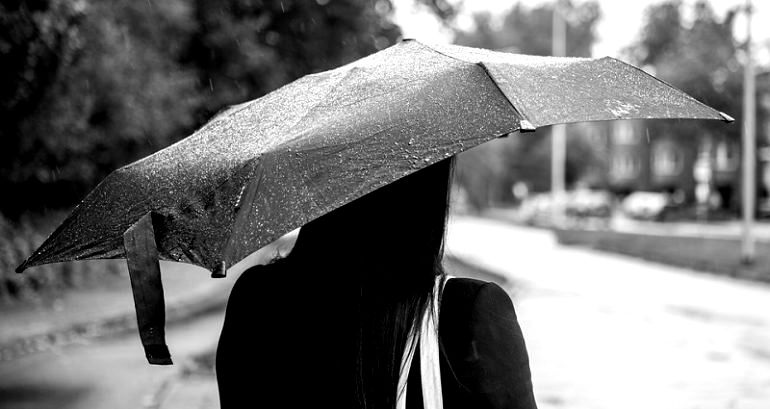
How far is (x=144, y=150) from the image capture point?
19984 mm

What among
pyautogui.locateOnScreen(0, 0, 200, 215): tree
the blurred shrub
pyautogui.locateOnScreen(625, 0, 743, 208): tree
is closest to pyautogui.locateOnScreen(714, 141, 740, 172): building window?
pyautogui.locateOnScreen(625, 0, 743, 208): tree

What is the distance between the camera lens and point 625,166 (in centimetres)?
7262

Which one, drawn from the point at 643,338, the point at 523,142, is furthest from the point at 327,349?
the point at 523,142

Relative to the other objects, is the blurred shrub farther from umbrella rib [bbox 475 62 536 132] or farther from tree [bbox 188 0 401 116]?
umbrella rib [bbox 475 62 536 132]

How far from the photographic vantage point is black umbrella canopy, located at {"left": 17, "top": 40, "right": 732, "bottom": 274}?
1.83 m

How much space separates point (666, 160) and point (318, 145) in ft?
234

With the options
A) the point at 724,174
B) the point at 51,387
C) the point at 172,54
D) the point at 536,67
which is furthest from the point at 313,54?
the point at 724,174

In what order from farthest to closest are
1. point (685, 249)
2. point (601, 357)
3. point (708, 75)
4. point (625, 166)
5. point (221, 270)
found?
point (625, 166) < point (708, 75) < point (685, 249) < point (601, 357) < point (221, 270)

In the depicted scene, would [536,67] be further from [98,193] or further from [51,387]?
[51,387]

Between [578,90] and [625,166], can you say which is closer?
[578,90]

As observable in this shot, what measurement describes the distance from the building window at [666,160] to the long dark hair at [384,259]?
227 ft

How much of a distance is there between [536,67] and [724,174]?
66833mm

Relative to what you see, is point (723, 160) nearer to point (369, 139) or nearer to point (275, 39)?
point (275, 39)

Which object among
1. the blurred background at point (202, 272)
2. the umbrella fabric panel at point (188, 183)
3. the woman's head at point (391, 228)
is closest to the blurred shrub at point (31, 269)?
the blurred background at point (202, 272)
